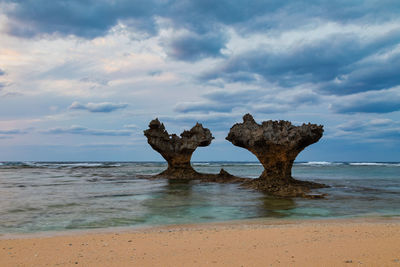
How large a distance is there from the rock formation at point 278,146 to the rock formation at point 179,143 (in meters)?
8.95

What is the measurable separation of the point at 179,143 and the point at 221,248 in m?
24.4

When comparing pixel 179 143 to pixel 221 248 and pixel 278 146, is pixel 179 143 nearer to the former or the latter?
pixel 278 146

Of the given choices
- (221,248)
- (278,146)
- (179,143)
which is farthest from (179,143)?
(221,248)

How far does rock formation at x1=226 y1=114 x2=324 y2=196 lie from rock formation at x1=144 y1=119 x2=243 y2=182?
895 cm

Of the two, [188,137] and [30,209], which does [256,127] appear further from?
[30,209]

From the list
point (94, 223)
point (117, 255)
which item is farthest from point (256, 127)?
point (117, 255)

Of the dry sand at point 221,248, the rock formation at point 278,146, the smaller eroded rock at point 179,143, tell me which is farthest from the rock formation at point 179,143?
the dry sand at point 221,248

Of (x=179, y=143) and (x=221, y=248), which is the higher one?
(x=179, y=143)

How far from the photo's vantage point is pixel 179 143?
30.2 meters

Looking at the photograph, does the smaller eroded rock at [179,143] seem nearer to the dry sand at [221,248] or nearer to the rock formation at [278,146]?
the rock formation at [278,146]

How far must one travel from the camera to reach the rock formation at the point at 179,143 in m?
30.0

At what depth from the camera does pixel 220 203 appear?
1443 cm

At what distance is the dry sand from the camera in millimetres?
5043

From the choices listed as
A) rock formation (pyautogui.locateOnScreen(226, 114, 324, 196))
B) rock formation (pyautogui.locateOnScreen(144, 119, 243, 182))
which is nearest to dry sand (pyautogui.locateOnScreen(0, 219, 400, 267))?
rock formation (pyautogui.locateOnScreen(226, 114, 324, 196))
